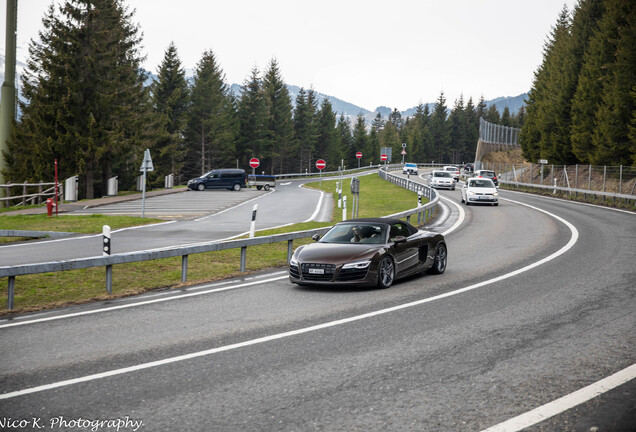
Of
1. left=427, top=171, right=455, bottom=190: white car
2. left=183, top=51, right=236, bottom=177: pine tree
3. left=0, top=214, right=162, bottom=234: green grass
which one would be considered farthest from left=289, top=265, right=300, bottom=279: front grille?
left=183, top=51, right=236, bottom=177: pine tree

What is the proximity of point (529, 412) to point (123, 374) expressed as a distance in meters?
3.84

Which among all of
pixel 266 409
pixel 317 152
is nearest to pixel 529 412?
pixel 266 409

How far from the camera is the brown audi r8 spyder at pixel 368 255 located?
11.2 metres

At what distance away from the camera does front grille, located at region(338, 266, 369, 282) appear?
1114 centimetres

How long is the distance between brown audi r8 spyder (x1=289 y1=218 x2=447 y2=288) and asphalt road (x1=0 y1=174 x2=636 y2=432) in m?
0.31

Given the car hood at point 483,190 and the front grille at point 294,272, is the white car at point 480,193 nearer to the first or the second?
the car hood at point 483,190

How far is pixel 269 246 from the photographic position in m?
20.2

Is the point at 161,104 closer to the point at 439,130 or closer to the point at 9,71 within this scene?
the point at 9,71

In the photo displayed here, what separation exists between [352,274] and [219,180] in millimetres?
44059

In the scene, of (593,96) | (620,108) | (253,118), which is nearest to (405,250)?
(620,108)

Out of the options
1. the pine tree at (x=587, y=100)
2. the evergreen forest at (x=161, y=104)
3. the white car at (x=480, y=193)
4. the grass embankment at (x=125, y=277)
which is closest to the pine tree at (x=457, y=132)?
the evergreen forest at (x=161, y=104)

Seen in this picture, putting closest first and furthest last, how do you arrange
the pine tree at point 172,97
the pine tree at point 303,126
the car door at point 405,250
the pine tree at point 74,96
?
1. the car door at point 405,250
2. the pine tree at point 74,96
3. the pine tree at point 172,97
4. the pine tree at point 303,126

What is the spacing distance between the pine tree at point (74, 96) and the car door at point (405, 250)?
31.4 metres

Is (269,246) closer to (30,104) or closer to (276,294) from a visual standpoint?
(276,294)
